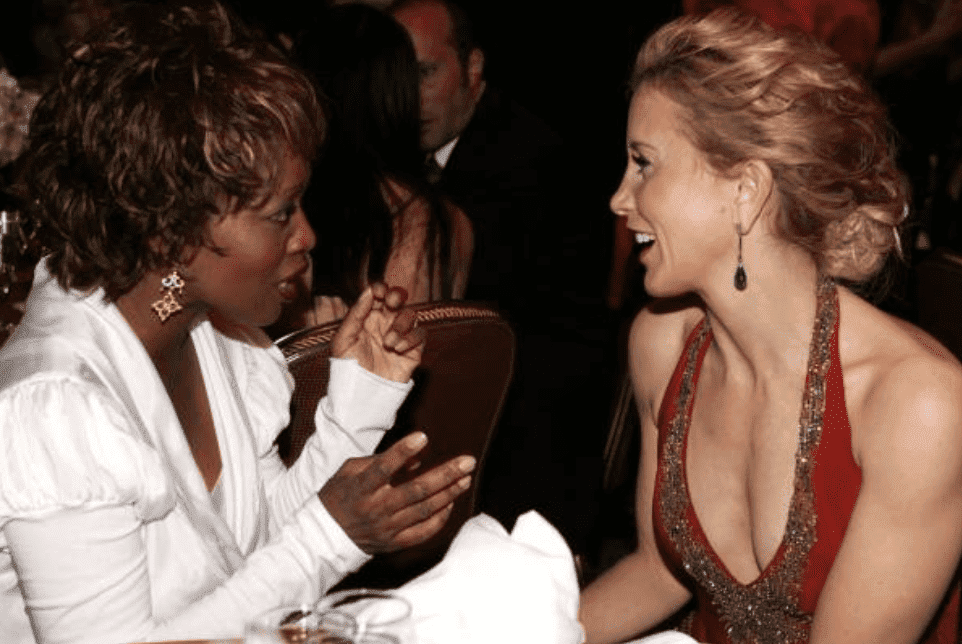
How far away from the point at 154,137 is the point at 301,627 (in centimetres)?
78

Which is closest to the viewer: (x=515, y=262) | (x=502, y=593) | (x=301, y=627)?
(x=301, y=627)

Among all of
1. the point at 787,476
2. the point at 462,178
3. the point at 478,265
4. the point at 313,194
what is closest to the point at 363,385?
the point at 787,476

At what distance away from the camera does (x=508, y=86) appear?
240 inches

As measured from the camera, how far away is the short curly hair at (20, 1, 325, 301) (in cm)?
167

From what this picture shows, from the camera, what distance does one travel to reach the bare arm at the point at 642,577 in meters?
2.08

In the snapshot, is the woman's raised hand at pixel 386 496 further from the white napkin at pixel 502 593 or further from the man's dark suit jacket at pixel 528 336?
the man's dark suit jacket at pixel 528 336

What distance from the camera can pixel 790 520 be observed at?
6.39 ft

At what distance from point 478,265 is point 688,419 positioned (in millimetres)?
1601

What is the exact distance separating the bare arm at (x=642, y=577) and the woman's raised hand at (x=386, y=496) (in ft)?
1.29

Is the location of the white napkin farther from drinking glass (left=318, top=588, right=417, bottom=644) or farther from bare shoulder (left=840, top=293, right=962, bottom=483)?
bare shoulder (left=840, top=293, right=962, bottom=483)

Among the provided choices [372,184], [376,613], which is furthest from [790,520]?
[372,184]

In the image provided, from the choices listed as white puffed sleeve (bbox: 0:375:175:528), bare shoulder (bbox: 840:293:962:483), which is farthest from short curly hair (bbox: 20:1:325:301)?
bare shoulder (bbox: 840:293:962:483)

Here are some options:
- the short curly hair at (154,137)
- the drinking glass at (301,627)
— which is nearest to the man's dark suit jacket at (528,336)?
the short curly hair at (154,137)

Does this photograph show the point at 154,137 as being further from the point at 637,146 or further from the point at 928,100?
the point at 928,100
